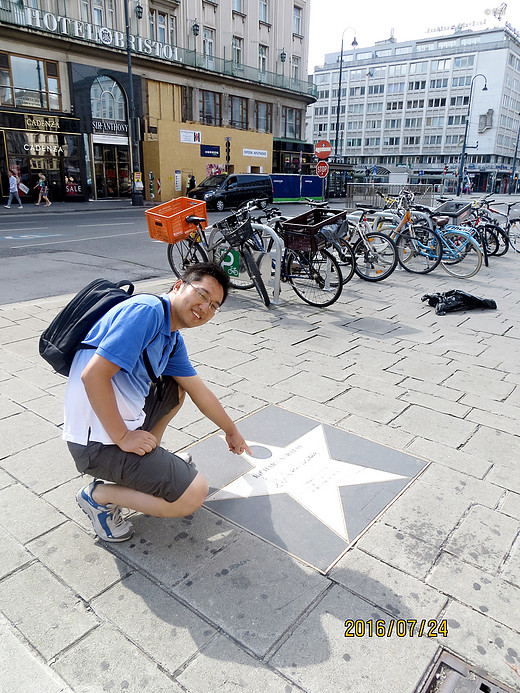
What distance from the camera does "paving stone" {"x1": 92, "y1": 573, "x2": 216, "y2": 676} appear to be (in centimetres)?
184

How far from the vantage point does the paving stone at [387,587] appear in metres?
2.07

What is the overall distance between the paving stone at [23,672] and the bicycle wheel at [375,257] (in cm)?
744

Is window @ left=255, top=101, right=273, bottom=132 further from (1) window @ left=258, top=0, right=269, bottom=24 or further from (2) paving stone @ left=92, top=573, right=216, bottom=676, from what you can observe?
(2) paving stone @ left=92, top=573, right=216, bottom=676

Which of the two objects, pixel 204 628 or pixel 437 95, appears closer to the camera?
pixel 204 628

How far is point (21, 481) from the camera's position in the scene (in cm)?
281

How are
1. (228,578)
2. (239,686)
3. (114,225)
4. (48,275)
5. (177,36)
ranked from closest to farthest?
(239,686)
(228,578)
(48,275)
(114,225)
(177,36)

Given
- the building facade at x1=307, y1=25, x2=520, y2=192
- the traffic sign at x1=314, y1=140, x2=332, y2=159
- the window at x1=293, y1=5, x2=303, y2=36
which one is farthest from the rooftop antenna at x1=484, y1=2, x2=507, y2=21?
the traffic sign at x1=314, y1=140, x2=332, y2=159

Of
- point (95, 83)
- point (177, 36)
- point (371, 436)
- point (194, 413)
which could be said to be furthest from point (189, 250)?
point (177, 36)

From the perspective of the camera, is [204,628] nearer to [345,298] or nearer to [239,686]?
[239,686]

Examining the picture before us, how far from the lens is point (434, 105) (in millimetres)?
87688

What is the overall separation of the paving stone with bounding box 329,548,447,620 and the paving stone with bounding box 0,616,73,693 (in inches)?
43.8

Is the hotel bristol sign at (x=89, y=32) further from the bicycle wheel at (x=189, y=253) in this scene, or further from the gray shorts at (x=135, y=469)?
the gray shorts at (x=135, y=469)

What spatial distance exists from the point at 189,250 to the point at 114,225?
987cm

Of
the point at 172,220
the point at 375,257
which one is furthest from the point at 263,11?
the point at 172,220
